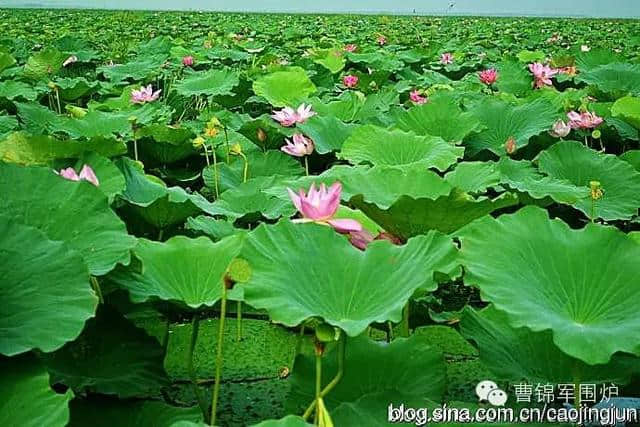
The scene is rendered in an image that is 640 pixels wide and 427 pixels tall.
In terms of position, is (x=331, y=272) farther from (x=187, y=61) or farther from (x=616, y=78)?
(x=187, y=61)

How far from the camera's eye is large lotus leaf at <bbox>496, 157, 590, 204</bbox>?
147 centimetres

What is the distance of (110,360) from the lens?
3.20 ft

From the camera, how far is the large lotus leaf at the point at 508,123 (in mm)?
2125

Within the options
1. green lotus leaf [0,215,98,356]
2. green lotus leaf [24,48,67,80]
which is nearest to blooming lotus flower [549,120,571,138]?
green lotus leaf [0,215,98,356]

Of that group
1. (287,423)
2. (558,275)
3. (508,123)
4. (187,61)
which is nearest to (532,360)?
(558,275)

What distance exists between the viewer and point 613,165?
177 cm

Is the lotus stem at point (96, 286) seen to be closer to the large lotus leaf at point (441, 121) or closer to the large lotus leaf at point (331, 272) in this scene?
the large lotus leaf at point (331, 272)

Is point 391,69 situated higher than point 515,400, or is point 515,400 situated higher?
point 391,69

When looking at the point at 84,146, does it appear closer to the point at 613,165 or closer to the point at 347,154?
the point at 347,154

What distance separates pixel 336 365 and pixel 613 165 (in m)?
1.06

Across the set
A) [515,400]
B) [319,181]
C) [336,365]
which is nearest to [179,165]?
[319,181]

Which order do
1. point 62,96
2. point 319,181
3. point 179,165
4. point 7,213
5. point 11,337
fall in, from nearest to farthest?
point 11,337, point 7,213, point 319,181, point 179,165, point 62,96

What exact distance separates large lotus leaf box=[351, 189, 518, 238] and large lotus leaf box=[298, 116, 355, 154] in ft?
2.85

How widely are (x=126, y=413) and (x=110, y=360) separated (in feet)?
0.25
